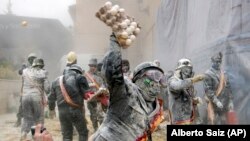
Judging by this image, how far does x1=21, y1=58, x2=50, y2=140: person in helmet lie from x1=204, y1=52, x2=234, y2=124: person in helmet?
3.34 meters

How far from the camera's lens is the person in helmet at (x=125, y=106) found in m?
3.90

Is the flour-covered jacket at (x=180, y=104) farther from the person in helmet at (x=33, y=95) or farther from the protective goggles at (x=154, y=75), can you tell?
the person in helmet at (x=33, y=95)

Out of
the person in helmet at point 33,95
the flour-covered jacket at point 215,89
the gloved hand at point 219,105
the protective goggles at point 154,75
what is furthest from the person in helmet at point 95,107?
the protective goggles at point 154,75

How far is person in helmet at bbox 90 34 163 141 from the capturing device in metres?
3.90

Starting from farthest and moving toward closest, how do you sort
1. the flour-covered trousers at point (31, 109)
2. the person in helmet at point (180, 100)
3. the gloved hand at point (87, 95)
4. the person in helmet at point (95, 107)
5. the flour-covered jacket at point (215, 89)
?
the person in helmet at point (95, 107), the flour-covered trousers at point (31, 109), the flour-covered jacket at point (215, 89), the gloved hand at point (87, 95), the person in helmet at point (180, 100)

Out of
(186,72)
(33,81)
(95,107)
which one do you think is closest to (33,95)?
(33,81)

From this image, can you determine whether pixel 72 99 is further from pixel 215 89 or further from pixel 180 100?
pixel 215 89

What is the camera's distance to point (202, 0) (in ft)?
38.9

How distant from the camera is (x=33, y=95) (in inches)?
382

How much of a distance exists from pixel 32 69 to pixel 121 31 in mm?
6247

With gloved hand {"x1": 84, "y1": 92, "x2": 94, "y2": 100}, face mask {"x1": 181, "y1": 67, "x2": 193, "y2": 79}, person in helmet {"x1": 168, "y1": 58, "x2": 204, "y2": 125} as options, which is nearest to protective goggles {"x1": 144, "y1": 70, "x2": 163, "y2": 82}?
person in helmet {"x1": 168, "y1": 58, "x2": 204, "y2": 125}

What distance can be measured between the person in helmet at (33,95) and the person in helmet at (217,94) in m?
3.34

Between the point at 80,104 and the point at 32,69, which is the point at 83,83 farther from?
the point at 32,69

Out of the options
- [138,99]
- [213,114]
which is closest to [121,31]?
[138,99]
